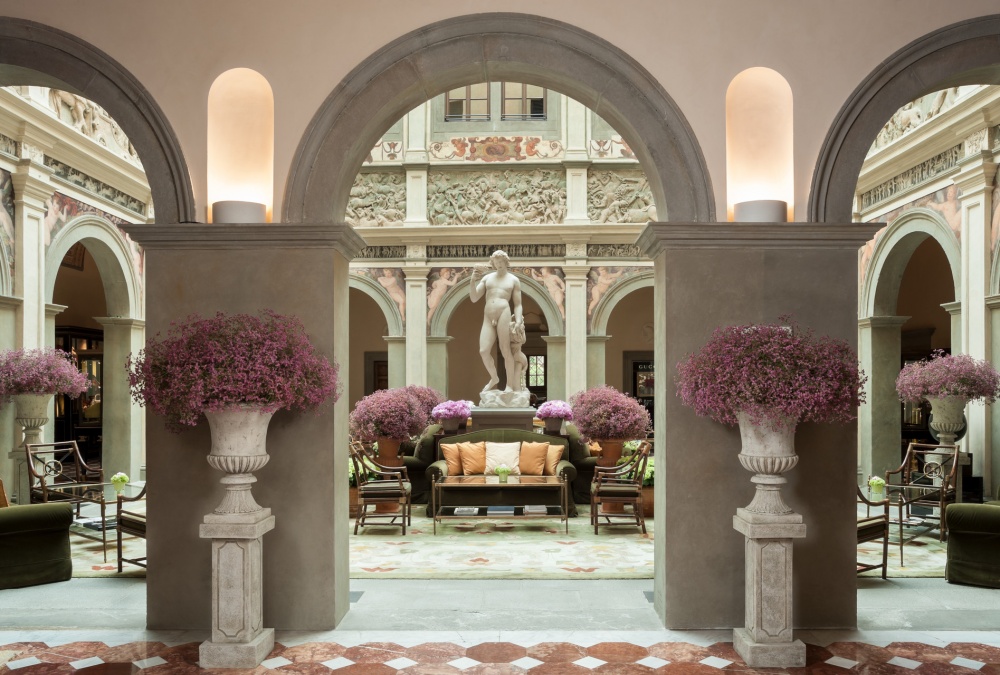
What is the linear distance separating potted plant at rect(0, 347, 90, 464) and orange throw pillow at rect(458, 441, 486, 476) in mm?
3982

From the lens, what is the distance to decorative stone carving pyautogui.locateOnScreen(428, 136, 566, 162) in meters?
14.1

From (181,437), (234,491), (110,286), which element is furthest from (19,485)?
(234,491)

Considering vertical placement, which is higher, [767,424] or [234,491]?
[767,424]

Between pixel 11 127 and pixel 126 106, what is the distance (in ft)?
15.0

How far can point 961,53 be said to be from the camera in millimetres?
4387

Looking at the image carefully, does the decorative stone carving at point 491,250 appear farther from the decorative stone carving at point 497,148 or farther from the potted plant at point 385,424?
the potted plant at point 385,424

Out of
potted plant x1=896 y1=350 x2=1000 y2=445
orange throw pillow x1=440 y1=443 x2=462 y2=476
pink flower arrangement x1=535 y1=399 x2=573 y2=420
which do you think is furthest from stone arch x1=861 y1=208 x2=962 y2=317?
orange throw pillow x1=440 y1=443 x2=462 y2=476

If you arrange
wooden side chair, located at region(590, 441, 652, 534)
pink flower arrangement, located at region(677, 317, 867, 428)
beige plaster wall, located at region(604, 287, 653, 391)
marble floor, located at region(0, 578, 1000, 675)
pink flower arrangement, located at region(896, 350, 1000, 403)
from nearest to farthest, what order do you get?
pink flower arrangement, located at region(677, 317, 867, 428), marble floor, located at region(0, 578, 1000, 675), pink flower arrangement, located at region(896, 350, 1000, 403), wooden side chair, located at region(590, 441, 652, 534), beige plaster wall, located at region(604, 287, 653, 391)

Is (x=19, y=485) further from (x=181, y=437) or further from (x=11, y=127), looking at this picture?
(x=181, y=437)

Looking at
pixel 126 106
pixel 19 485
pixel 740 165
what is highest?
pixel 126 106

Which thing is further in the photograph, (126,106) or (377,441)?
(377,441)

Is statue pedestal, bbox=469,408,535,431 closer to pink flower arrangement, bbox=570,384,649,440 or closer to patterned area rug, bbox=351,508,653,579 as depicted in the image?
pink flower arrangement, bbox=570,384,649,440

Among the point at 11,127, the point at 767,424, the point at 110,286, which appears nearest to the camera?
the point at 767,424

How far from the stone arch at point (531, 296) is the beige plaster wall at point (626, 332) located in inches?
116
